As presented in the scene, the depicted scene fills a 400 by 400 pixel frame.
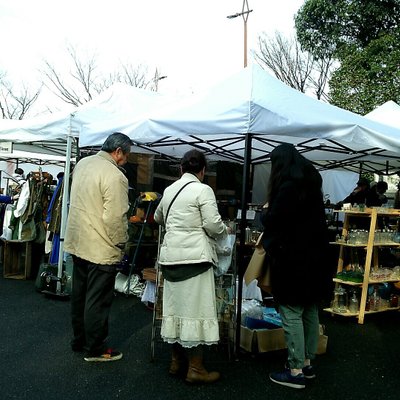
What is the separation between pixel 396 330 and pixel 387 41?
1178cm

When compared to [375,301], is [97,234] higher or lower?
higher

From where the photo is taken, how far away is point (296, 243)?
3.04 meters

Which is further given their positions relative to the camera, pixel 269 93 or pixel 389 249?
pixel 389 249

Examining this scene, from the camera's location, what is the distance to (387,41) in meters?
13.8


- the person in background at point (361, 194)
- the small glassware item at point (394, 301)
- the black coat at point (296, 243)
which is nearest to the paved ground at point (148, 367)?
the small glassware item at point (394, 301)

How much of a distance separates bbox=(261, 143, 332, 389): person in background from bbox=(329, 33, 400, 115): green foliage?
36.8ft

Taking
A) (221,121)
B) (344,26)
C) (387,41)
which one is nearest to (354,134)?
(221,121)

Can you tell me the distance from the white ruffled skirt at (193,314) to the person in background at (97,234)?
2.06 ft

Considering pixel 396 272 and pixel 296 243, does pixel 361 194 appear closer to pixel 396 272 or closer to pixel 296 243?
pixel 396 272

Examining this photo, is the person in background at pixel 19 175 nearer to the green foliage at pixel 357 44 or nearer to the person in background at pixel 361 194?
the person in background at pixel 361 194

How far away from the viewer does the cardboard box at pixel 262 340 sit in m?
3.74

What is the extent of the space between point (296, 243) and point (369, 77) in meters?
12.2

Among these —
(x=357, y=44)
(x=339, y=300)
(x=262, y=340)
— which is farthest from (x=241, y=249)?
(x=357, y=44)

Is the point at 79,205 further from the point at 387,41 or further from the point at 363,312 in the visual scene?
the point at 387,41
